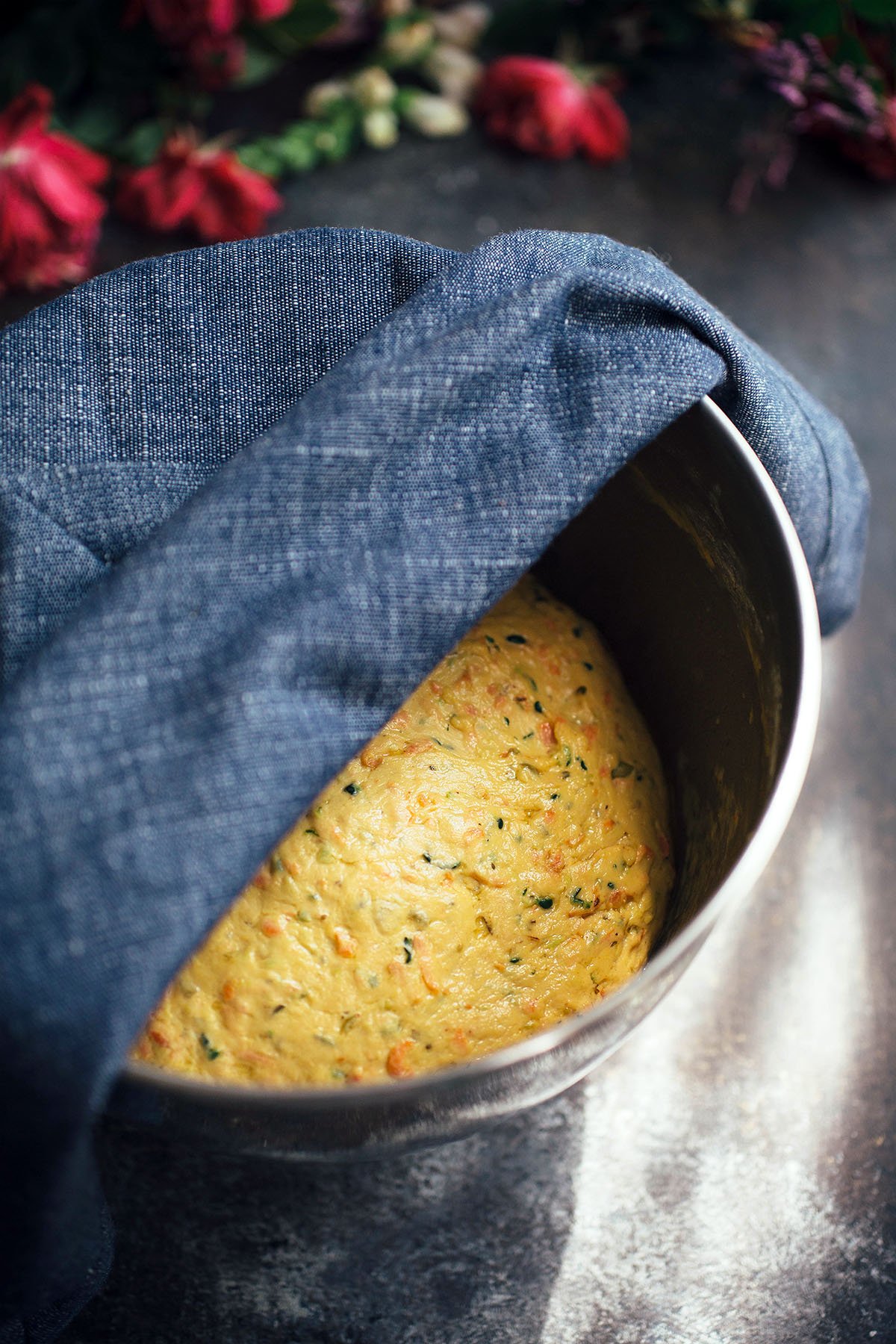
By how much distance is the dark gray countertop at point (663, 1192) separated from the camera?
2.08 feet

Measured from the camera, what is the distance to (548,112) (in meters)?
1.04

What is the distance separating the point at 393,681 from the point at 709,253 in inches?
30.0

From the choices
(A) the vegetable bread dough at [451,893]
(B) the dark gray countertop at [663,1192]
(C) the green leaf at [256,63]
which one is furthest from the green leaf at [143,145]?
(B) the dark gray countertop at [663,1192]

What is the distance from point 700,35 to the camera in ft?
3.80

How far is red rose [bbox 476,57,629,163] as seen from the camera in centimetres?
104

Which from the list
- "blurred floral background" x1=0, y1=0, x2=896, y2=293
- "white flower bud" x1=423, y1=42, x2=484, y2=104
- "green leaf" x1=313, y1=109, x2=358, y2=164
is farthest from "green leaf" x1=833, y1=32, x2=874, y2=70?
"green leaf" x1=313, y1=109, x2=358, y2=164

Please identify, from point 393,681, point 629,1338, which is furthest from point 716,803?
point 629,1338

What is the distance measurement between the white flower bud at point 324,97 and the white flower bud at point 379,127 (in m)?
0.04

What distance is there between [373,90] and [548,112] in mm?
178

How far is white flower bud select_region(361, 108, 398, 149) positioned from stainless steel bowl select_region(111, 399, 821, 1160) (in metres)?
0.60

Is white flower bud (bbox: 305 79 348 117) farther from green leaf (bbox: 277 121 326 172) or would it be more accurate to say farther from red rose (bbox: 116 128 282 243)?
red rose (bbox: 116 128 282 243)

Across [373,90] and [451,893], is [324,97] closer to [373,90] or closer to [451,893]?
[373,90]

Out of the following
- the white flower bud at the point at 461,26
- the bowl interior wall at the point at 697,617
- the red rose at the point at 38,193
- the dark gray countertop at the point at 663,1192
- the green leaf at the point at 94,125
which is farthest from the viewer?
the white flower bud at the point at 461,26

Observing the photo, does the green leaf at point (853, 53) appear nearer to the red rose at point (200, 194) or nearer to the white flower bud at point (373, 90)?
the white flower bud at point (373, 90)
